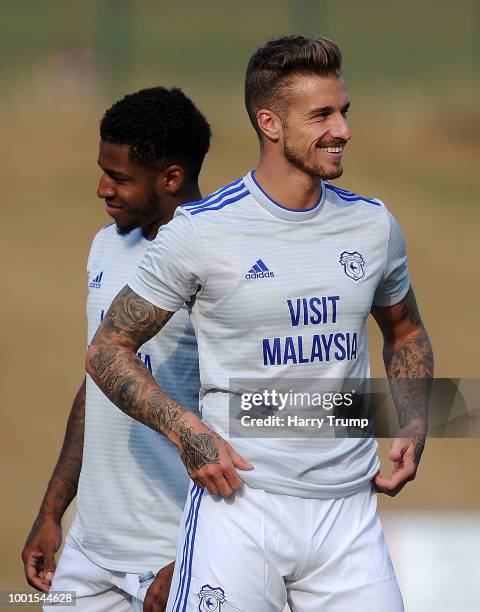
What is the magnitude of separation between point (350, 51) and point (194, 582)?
21.1 meters

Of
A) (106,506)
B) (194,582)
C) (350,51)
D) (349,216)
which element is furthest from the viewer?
(350,51)

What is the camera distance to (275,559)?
4.12 m

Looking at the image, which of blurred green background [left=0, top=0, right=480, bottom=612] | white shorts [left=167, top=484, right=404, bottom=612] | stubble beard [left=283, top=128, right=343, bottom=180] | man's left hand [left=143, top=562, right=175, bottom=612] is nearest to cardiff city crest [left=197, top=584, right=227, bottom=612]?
white shorts [left=167, top=484, right=404, bottom=612]

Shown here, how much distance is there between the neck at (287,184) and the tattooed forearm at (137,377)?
0.55 meters

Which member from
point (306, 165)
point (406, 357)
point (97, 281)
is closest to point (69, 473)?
point (97, 281)

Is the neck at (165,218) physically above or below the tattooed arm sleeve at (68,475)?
above

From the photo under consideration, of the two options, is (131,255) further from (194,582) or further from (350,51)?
(350,51)

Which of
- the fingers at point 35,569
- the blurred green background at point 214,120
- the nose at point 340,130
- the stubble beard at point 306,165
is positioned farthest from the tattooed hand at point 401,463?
the blurred green background at point 214,120

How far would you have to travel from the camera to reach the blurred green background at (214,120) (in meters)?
15.1

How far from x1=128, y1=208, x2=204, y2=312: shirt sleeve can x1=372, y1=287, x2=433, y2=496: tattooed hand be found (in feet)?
2.68

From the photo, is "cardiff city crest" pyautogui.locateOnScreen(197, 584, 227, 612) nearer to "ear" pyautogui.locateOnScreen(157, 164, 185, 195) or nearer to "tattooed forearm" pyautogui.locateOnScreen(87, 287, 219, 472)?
"tattooed forearm" pyautogui.locateOnScreen(87, 287, 219, 472)

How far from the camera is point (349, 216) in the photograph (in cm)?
446

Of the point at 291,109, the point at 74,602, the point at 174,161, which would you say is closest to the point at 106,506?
the point at 74,602

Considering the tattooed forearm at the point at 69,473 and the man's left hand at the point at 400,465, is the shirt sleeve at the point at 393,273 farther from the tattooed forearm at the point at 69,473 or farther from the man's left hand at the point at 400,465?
the tattooed forearm at the point at 69,473
